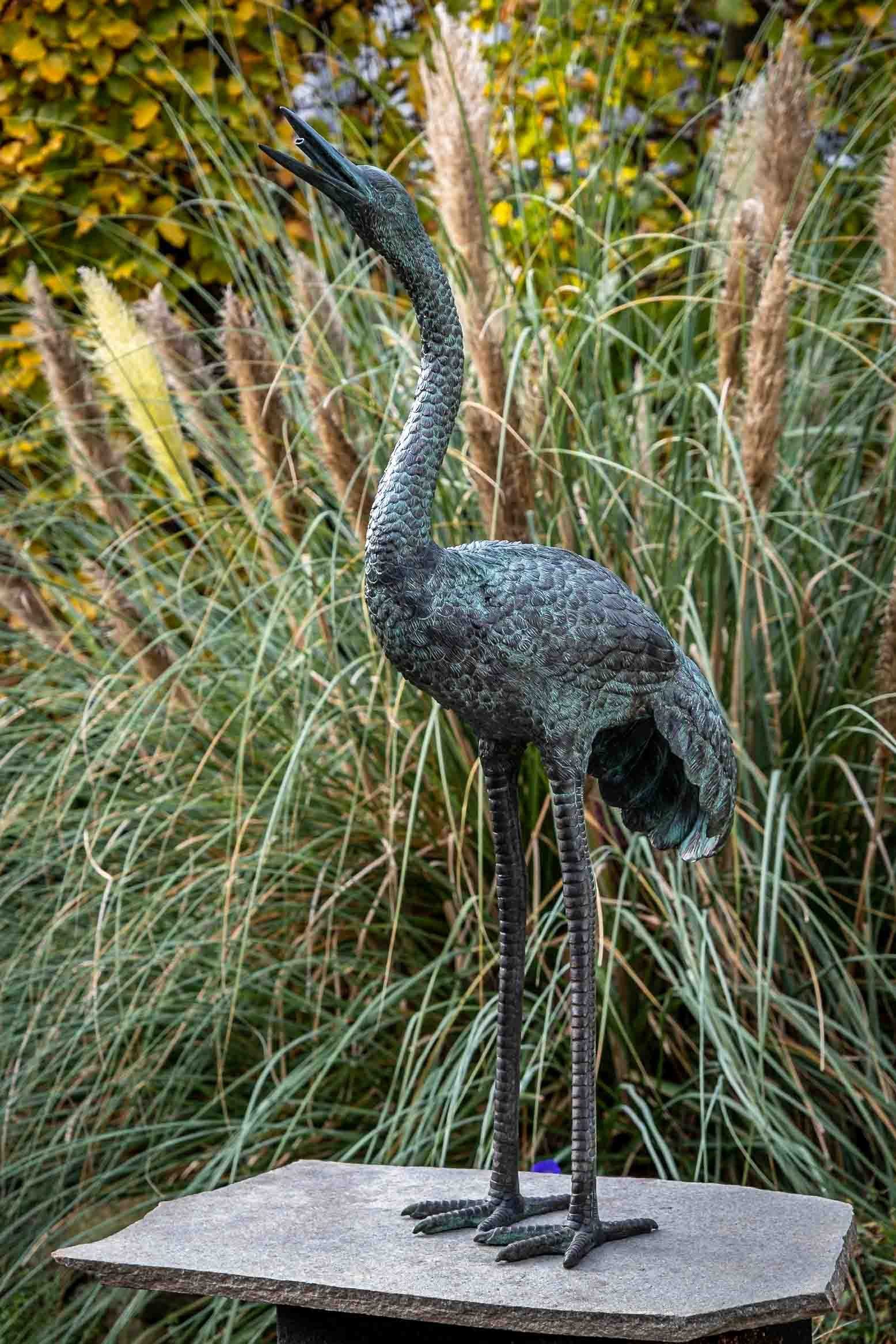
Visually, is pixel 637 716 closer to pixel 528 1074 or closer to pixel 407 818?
pixel 528 1074

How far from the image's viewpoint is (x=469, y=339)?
2.64 metres

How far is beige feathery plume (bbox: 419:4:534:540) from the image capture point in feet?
8.51

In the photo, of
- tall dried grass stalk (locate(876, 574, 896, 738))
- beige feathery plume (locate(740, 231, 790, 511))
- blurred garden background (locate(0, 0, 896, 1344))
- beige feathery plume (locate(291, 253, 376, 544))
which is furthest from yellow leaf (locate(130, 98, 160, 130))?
tall dried grass stalk (locate(876, 574, 896, 738))

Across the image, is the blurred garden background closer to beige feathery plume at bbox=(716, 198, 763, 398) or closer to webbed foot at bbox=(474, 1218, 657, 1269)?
beige feathery plume at bbox=(716, 198, 763, 398)

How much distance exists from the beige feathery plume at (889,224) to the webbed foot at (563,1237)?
1718 millimetres

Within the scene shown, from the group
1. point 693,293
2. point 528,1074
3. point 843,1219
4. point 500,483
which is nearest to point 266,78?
point 693,293

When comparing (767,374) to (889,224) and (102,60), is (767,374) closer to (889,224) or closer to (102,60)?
(889,224)

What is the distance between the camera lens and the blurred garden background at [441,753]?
2.71 meters

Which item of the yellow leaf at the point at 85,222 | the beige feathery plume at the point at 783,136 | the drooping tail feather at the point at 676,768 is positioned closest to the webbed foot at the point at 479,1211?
the drooping tail feather at the point at 676,768

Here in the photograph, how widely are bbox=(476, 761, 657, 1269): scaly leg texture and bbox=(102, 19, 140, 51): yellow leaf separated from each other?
11.4 ft

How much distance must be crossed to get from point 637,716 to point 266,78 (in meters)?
3.28

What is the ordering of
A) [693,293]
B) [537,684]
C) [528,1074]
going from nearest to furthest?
[537,684]
[528,1074]
[693,293]

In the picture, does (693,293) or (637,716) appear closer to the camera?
(637,716)

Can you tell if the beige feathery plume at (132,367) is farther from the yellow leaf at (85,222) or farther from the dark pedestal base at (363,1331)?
the dark pedestal base at (363,1331)
